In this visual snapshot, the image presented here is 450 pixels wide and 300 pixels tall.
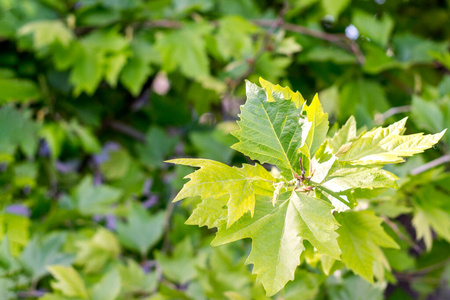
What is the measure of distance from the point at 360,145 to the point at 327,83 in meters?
0.90

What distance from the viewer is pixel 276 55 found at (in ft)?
3.96

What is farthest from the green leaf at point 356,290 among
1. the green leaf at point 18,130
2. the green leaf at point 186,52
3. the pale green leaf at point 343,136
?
the green leaf at point 18,130

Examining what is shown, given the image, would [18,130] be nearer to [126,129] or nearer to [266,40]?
[126,129]

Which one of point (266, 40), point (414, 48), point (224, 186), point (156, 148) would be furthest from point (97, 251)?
point (414, 48)

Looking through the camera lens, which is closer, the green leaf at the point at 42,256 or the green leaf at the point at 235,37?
the green leaf at the point at 42,256

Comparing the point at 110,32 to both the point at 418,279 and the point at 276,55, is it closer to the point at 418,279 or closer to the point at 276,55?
the point at 276,55

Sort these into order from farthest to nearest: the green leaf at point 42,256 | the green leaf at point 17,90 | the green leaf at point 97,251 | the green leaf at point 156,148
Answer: the green leaf at point 156,148 < the green leaf at point 17,90 < the green leaf at point 97,251 < the green leaf at point 42,256

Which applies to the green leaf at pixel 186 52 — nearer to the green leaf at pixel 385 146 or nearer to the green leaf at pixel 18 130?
the green leaf at pixel 18 130

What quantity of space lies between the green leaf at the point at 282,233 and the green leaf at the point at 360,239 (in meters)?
0.08

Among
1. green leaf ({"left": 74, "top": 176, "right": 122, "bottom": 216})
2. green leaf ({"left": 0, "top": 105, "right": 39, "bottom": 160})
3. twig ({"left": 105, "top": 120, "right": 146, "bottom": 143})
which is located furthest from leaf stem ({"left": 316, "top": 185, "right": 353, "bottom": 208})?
twig ({"left": 105, "top": 120, "right": 146, "bottom": 143})

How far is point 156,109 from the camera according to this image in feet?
4.15

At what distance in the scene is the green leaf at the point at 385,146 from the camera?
0.31 meters

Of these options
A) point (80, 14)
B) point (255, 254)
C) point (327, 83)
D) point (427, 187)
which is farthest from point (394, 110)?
point (80, 14)

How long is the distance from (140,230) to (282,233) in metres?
0.62
